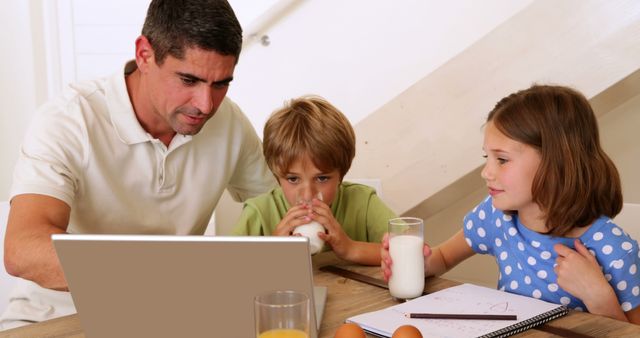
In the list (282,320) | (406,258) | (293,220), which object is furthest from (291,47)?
(282,320)

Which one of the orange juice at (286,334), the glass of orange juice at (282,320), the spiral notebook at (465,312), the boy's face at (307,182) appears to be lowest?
the spiral notebook at (465,312)

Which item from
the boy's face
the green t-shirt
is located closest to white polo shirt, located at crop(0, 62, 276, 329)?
the green t-shirt

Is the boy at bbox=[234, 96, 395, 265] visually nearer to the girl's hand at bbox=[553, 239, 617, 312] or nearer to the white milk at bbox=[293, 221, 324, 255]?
the white milk at bbox=[293, 221, 324, 255]

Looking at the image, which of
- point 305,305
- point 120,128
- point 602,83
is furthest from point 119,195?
point 602,83

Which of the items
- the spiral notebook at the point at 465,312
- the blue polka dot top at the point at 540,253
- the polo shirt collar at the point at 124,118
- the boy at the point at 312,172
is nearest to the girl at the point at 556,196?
the blue polka dot top at the point at 540,253

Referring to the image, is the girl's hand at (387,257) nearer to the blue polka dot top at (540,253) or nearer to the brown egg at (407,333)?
the blue polka dot top at (540,253)

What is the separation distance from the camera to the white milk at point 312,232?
1668mm

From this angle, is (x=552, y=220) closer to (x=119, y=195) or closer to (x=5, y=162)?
(x=119, y=195)

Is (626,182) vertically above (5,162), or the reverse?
(5,162)

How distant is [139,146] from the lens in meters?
1.87

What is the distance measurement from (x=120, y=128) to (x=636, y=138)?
6.74ft

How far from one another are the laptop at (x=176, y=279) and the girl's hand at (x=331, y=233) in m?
0.58

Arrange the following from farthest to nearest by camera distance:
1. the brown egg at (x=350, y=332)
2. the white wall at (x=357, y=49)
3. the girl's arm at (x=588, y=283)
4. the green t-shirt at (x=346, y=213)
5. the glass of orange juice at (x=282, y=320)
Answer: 1. the white wall at (x=357, y=49)
2. the green t-shirt at (x=346, y=213)
3. the girl's arm at (x=588, y=283)
4. the brown egg at (x=350, y=332)
5. the glass of orange juice at (x=282, y=320)

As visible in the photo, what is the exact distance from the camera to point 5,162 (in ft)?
11.9
